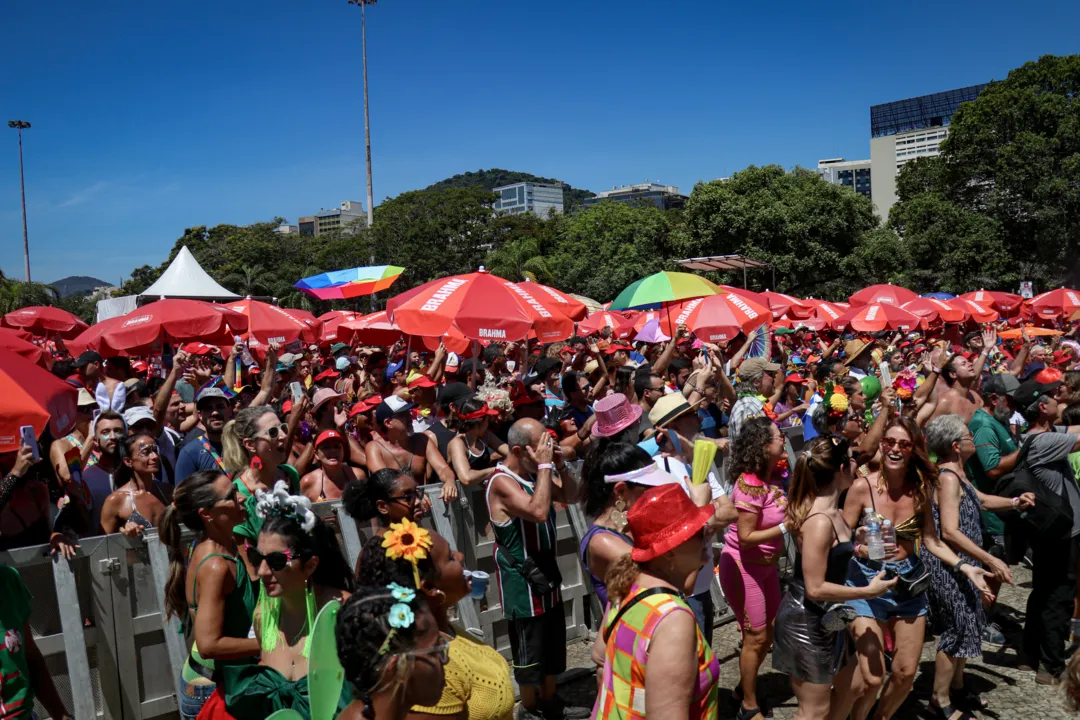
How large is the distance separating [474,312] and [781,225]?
→ 32152 millimetres

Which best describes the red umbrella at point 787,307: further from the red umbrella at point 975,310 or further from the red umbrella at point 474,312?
the red umbrella at point 474,312

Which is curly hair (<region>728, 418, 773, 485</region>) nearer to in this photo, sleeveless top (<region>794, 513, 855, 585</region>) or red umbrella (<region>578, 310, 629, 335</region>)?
sleeveless top (<region>794, 513, 855, 585</region>)

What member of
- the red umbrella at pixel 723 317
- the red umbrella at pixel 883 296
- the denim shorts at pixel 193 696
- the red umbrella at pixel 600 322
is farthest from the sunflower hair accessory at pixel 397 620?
the red umbrella at pixel 883 296

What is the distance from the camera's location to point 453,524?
18.5ft

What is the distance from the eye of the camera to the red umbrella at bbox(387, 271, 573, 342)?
7.39 m

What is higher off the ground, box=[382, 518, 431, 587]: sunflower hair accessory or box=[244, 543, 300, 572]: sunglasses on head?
box=[382, 518, 431, 587]: sunflower hair accessory

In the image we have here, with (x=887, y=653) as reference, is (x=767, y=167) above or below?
above

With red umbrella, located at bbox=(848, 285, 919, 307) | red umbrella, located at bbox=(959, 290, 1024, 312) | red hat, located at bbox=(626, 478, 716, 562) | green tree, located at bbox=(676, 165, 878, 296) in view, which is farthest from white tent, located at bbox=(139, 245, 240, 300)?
green tree, located at bbox=(676, 165, 878, 296)

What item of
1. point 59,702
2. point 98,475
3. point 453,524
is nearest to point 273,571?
point 59,702

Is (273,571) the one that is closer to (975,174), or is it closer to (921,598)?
(921,598)

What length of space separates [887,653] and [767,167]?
37512 millimetres

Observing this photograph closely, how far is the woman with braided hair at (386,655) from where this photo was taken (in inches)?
91.4

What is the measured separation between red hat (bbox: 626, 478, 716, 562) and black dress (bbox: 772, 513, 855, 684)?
1646mm

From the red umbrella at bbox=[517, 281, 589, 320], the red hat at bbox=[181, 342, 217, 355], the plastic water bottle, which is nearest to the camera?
the plastic water bottle
